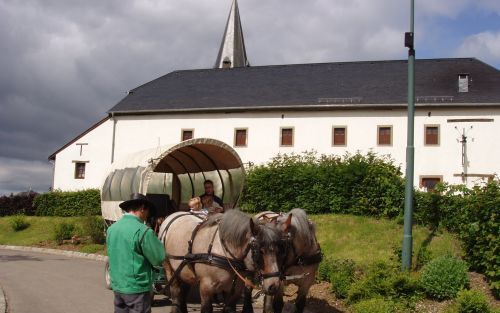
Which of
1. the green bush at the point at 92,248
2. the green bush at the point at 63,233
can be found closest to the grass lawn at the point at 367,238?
the green bush at the point at 92,248

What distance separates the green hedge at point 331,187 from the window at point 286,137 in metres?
10.6

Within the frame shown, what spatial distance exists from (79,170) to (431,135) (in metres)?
26.2

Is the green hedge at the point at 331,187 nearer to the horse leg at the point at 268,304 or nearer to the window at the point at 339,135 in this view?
the window at the point at 339,135

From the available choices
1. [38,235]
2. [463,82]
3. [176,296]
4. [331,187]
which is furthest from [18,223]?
[463,82]

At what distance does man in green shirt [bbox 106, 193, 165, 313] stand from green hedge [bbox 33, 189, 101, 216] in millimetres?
29770

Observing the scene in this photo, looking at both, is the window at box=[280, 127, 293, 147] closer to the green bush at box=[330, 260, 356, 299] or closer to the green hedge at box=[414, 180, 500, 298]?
the green hedge at box=[414, 180, 500, 298]

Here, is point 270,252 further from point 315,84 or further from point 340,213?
point 315,84

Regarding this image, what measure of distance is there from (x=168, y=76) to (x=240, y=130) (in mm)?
12881

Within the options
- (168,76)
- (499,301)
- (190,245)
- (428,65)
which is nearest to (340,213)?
(499,301)

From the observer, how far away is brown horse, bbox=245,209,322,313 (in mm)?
7520

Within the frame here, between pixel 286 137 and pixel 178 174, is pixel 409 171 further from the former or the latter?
pixel 286 137

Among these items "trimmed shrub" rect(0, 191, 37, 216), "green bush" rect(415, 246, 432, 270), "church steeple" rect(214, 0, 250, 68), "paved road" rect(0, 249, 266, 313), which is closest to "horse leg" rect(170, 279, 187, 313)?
"paved road" rect(0, 249, 266, 313)

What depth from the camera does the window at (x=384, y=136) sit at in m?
33.3

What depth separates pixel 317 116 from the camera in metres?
35.0
